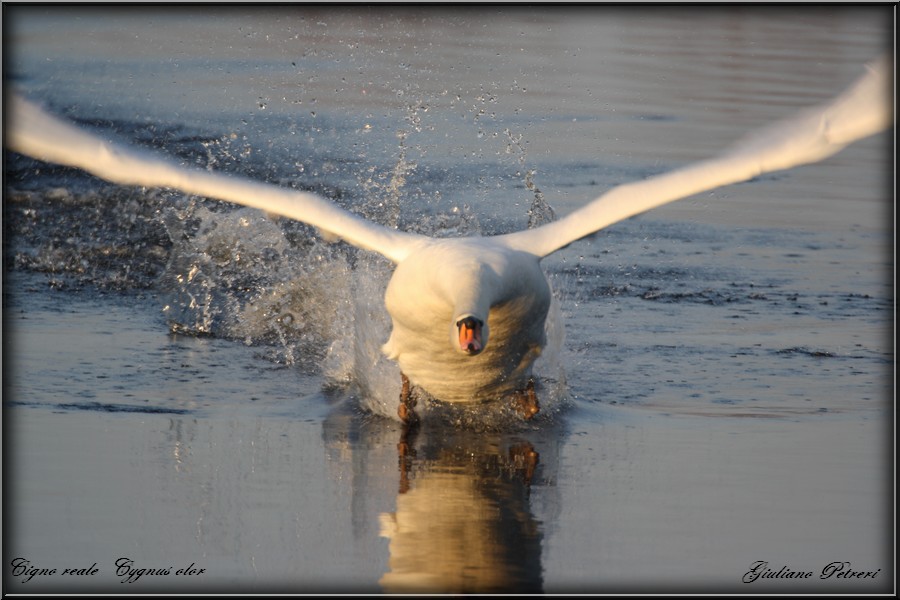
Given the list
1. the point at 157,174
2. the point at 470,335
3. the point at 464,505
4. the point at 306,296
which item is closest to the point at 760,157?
the point at 470,335

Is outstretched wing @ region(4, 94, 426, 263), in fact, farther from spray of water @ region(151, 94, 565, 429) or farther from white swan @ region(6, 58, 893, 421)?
spray of water @ region(151, 94, 565, 429)

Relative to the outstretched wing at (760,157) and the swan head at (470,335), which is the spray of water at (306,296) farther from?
the swan head at (470,335)

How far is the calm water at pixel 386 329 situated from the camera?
22.3 feet

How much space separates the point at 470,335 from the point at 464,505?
2.80 feet

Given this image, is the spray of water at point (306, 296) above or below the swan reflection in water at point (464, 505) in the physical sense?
above

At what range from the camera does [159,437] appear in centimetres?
811

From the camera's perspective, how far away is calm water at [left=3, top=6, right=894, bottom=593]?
6789 mm

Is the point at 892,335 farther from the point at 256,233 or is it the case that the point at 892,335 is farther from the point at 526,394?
the point at 256,233

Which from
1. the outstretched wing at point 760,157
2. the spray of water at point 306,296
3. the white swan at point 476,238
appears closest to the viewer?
the white swan at point 476,238

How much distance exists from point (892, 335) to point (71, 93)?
1221 cm

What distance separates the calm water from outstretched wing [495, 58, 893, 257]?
1.16 meters

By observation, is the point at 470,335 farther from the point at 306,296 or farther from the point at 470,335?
the point at 306,296

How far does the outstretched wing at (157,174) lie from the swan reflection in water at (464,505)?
1.22 metres

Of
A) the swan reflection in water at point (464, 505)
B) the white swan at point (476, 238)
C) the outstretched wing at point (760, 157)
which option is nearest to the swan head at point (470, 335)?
the white swan at point (476, 238)
